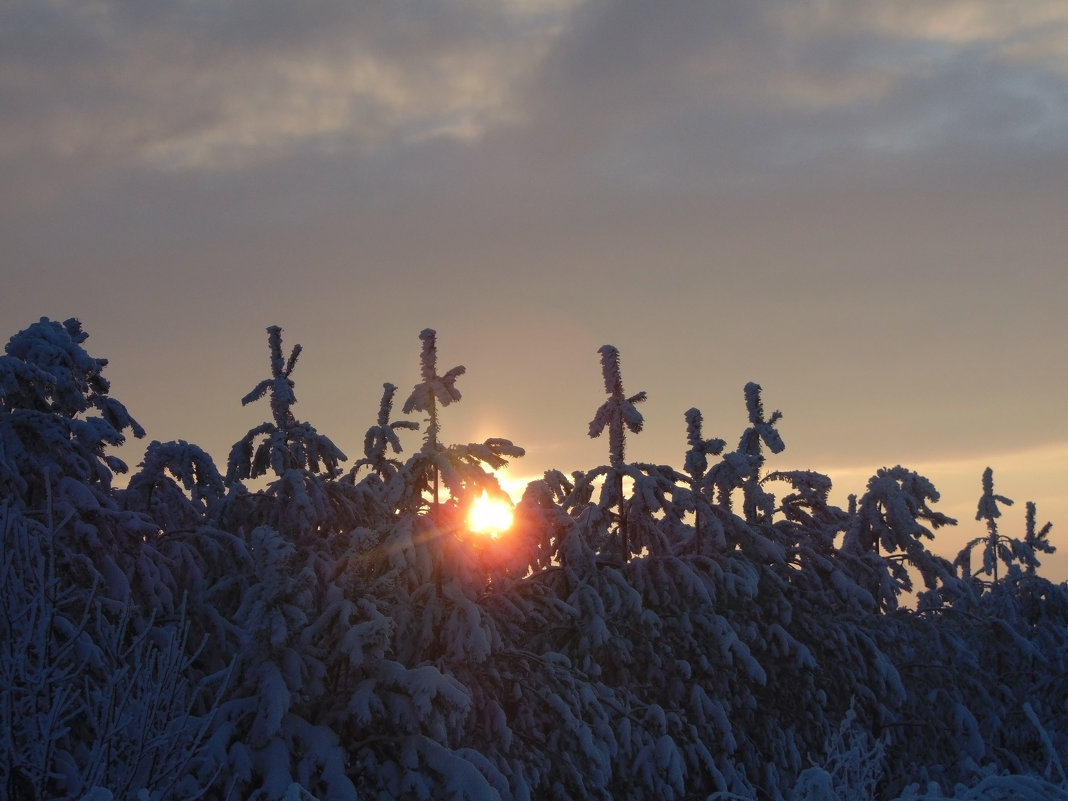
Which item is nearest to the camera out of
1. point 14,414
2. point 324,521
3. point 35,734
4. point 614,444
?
point 35,734

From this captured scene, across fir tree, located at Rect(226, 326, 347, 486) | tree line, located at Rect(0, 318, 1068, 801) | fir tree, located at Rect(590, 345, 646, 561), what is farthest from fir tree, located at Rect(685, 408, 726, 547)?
fir tree, located at Rect(226, 326, 347, 486)

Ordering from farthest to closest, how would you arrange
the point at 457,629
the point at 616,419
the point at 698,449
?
the point at 698,449
the point at 616,419
the point at 457,629

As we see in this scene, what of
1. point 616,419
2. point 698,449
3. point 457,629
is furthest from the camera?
point 698,449

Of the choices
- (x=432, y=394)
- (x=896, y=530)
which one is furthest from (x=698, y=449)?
(x=432, y=394)

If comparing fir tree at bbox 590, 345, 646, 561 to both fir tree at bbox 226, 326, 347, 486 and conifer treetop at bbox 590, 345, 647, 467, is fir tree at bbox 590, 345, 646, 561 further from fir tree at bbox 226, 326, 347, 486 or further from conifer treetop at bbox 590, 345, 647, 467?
fir tree at bbox 226, 326, 347, 486

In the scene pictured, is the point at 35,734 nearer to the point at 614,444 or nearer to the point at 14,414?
the point at 14,414

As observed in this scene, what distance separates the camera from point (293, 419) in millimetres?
19828

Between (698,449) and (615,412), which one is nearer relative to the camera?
(615,412)

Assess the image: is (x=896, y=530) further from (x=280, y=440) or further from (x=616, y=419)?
Result: (x=280, y=440)

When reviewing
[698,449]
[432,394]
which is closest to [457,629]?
[432,394]

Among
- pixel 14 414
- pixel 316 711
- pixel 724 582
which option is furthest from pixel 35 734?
pixel 724 582

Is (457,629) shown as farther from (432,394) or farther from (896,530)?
(896,530)

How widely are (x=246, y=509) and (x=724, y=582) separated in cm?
949

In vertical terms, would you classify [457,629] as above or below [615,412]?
below
